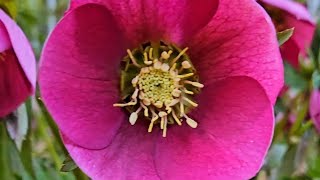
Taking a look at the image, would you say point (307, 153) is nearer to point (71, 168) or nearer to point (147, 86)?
point (147, 86)

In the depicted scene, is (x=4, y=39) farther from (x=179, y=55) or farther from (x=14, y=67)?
(x=179, y=55)

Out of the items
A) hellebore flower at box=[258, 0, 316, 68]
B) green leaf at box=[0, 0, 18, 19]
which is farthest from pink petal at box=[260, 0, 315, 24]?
green leaf at box=[0, 0, 18, 19]

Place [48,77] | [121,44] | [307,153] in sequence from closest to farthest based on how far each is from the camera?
[48,77]
[121,44]
[307,153]

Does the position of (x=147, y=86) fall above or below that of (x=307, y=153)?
above

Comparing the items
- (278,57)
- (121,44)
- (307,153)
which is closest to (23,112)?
(121,44)

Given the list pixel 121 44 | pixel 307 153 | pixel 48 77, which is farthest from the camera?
pixel 307 153

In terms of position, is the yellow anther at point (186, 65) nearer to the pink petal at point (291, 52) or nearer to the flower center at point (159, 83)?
the flower center at point (159, 83)
